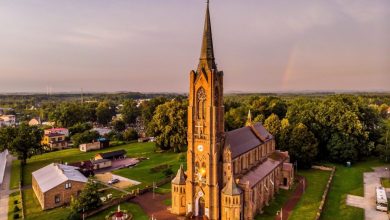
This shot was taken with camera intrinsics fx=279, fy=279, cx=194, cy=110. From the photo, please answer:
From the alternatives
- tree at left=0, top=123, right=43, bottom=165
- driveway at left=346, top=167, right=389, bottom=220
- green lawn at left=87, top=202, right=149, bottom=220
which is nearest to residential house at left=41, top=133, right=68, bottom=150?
tree at left=0, top=123, right=43, bottom=165

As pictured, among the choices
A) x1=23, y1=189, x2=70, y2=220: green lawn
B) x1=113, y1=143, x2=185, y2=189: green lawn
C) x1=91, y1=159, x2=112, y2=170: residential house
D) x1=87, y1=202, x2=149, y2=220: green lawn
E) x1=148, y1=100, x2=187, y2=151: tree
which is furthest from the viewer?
x1=148, y1=100, x2=187, y2=151: tree

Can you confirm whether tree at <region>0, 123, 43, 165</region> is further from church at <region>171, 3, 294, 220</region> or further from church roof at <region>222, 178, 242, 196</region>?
church roof at <region>222, 178, 242, 196</region>

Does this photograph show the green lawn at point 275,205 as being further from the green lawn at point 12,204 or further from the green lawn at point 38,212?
the green lawn at point 12,204

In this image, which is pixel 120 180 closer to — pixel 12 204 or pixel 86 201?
pixel 86 201

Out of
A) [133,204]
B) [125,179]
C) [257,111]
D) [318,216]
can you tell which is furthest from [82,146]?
[318,216]

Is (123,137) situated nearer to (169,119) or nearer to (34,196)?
(169,119)

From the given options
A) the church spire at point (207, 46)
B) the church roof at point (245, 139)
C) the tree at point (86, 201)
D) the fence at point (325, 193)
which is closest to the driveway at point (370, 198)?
the fence at point (325, 193)

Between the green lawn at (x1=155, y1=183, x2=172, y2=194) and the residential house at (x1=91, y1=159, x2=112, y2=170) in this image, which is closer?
the green lawn at (x1=155, y1=183, x2=172, y2=194)
